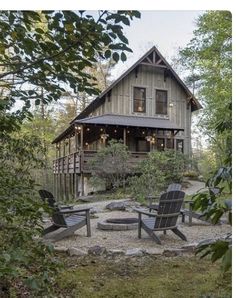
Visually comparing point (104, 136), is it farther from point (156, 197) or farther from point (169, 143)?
point (156, 197)

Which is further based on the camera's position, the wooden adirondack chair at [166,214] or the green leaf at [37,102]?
the wooden adirondack chair at [166,214]

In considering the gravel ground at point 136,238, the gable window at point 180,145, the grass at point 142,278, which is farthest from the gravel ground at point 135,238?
the gable window at point 180,145

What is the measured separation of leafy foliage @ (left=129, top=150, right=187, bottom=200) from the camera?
435 centimetres

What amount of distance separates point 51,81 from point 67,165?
2.24m

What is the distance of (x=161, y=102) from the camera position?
5.73 m

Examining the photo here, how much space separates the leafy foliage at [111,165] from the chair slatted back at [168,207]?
1.14 m

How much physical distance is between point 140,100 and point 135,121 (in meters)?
0.71

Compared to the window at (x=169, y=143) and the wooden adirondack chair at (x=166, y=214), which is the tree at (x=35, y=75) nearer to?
the wooden adirondack chair at (x=166, y=214)

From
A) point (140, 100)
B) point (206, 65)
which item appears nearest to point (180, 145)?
point (206, 65)

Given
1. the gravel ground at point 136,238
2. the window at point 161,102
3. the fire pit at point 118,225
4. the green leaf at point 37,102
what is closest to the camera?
the green leaf at point 37,102

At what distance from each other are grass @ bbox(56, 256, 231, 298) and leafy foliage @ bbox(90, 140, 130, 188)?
176cm

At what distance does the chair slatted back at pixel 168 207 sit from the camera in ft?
10.7
